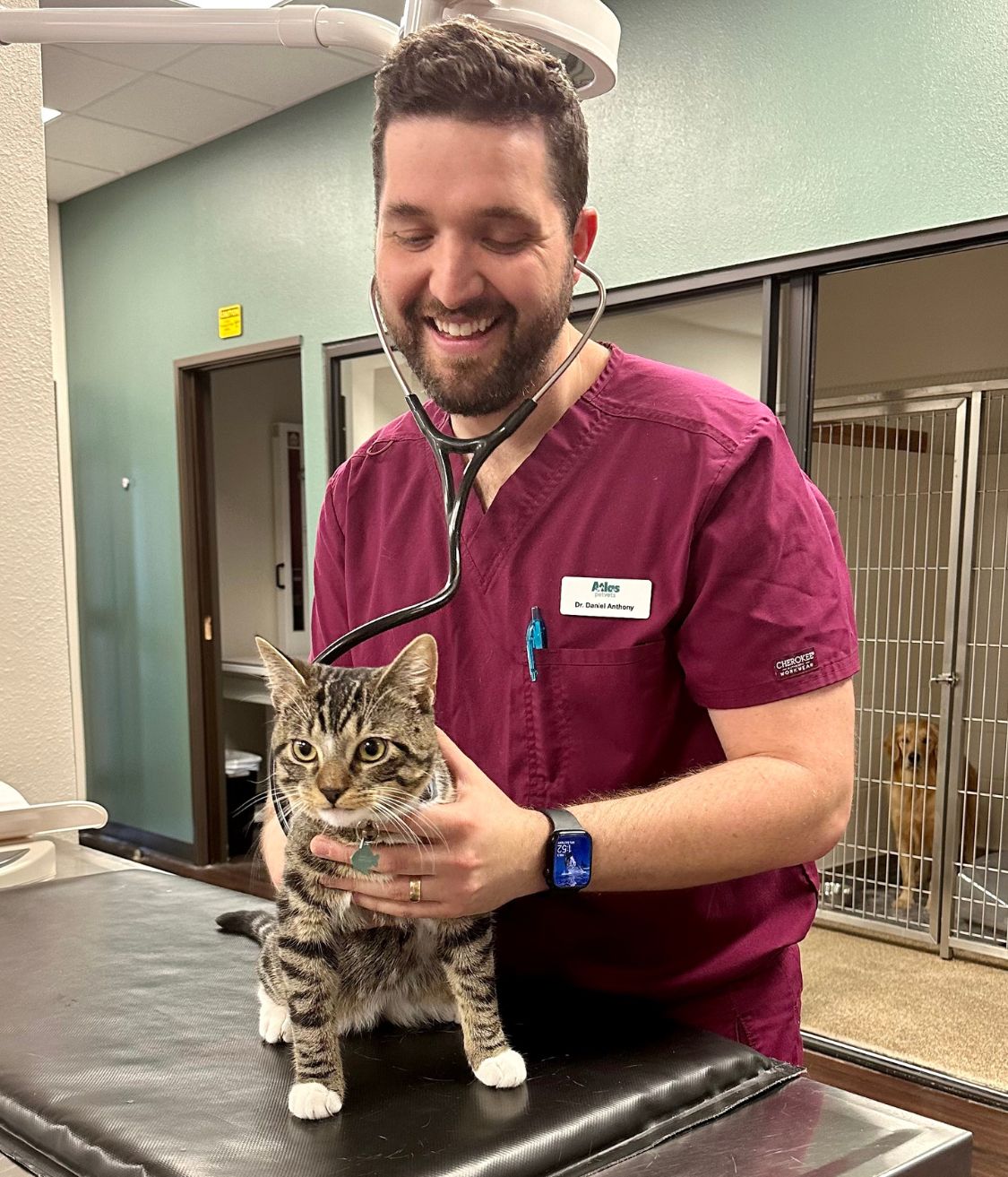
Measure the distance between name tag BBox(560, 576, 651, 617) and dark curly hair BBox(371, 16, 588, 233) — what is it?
350mm

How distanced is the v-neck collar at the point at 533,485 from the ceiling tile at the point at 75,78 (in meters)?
3.05

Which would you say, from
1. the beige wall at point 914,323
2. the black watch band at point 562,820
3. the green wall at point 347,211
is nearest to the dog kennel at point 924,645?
the beige wall at point 914,323

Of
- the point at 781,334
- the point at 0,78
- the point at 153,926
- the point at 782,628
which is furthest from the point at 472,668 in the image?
the point at 781,334

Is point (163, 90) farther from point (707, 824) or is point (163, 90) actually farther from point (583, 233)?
point (707, 824)

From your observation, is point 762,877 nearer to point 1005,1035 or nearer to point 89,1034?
point 89,1034

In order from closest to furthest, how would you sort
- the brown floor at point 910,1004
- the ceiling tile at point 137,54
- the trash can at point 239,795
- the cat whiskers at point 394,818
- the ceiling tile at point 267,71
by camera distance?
the cat whiskers at point 394,818, the brown floor at point 910,1004, the ceiling tile at point 137,54, the ceiling tile at point 267,71, the trash can at point 239,795

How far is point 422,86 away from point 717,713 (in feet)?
1.98

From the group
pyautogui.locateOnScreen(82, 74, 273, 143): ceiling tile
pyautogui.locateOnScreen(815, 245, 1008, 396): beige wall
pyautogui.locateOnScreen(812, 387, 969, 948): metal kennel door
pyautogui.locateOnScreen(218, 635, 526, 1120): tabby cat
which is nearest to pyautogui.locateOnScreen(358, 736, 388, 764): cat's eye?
pyautogui.locateOnScreen(218, 635, 526, 1120): tabby cat

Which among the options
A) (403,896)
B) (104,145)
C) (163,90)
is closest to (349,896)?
(403,896)

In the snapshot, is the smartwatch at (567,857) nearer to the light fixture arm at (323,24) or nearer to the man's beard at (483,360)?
the man's beard at (483,360)

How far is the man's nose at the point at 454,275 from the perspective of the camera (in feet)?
3.00

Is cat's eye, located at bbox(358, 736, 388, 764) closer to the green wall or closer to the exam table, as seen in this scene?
the exam table

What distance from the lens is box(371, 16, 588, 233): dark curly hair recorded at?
876mm

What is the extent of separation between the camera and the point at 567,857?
0.85 m
